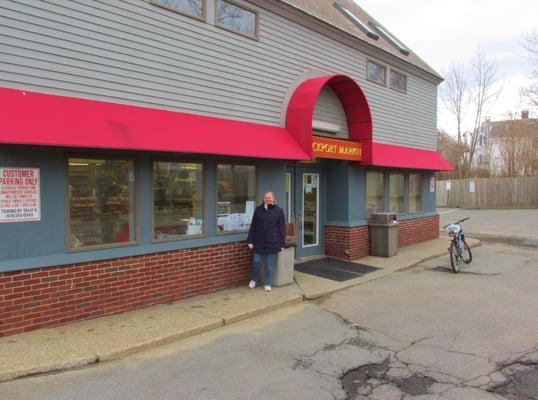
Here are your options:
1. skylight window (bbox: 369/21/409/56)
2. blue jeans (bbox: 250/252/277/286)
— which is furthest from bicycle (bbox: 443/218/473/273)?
skylight window (bbox: 369/21/409/56)

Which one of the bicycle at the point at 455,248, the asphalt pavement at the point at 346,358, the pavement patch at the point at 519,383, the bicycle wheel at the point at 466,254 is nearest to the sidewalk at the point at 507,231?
the bicycle wheel at the point at 466,254

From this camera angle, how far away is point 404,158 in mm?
12711

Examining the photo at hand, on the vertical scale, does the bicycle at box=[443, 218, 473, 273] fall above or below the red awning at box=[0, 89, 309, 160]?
below

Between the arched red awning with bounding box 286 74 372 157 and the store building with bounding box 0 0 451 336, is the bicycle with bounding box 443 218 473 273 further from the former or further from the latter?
the arched red awning with bounding box 286 74 372 157

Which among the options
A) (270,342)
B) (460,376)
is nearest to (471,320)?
(460,376)

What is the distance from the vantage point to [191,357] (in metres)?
5.05

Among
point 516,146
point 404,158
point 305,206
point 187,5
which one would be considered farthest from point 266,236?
point 516,146

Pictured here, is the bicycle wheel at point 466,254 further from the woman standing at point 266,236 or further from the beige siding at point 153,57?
the beige siding at point 153,57

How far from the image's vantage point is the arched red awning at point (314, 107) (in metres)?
8.77

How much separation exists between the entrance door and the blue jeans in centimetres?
235

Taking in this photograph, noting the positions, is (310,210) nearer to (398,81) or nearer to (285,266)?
(285,266)

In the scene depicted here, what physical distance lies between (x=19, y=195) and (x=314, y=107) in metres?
5.55

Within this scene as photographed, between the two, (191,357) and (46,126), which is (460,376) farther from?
(46,126)

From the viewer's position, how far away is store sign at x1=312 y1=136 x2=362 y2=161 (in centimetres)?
915
